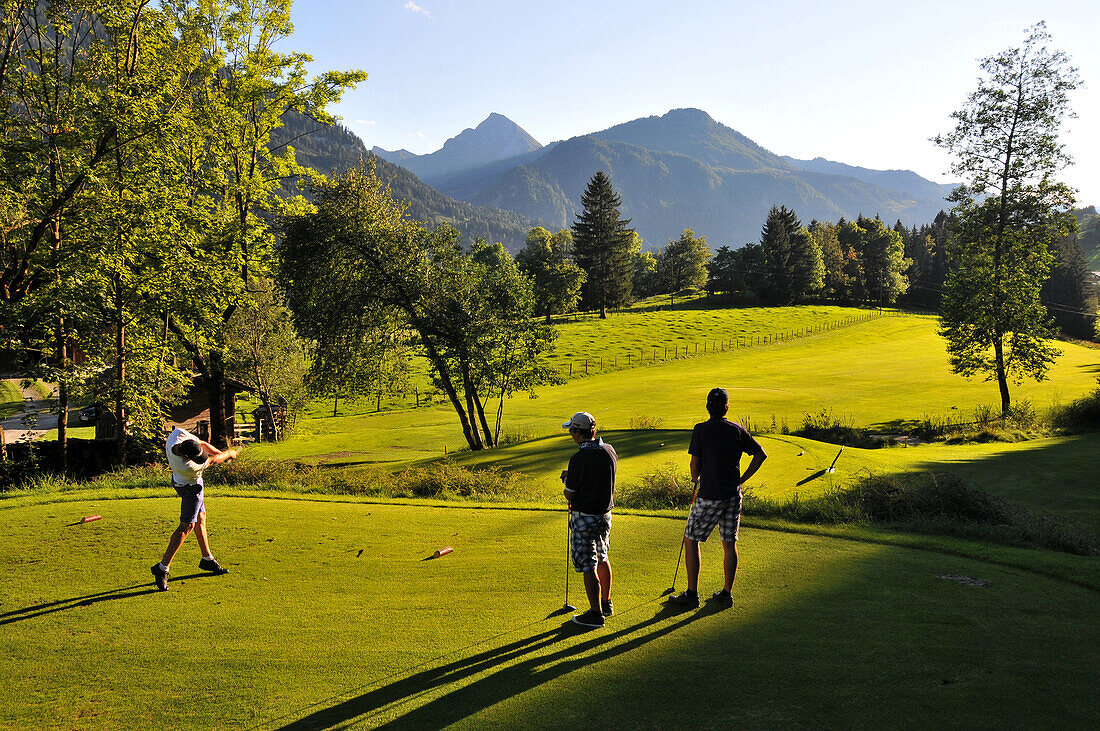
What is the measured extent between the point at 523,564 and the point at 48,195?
16.5m

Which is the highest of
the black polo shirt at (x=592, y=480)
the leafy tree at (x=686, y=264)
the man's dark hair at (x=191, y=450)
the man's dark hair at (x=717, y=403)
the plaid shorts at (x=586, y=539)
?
the leafy tree at (x=686, y=264)

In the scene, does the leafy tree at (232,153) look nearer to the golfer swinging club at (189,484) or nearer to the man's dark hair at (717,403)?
the golfer swinging club at (189,484)

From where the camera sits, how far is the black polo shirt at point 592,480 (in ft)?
21.0

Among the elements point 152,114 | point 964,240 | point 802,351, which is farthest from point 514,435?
point 802,351

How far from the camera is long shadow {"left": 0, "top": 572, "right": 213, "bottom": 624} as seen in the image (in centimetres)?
660

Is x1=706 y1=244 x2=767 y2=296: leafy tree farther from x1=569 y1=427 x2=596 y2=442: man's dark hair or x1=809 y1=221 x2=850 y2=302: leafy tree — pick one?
→ x1=569 y1=427 x2=596 y2=442: man's dark hair

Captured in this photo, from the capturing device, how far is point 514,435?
30.3 meters

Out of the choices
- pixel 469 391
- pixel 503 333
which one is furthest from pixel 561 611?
pixel 469 391

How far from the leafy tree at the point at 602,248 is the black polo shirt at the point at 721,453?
3575 inches

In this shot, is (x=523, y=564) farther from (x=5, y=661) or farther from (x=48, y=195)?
(x=48, y=195)

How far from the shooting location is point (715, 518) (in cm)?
684

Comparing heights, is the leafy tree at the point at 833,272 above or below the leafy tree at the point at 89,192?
above

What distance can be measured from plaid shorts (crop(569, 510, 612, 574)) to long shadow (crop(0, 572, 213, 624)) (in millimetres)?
5295

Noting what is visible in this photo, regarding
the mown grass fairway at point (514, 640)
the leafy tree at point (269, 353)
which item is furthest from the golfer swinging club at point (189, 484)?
the leafy tree at point (269, 353)
